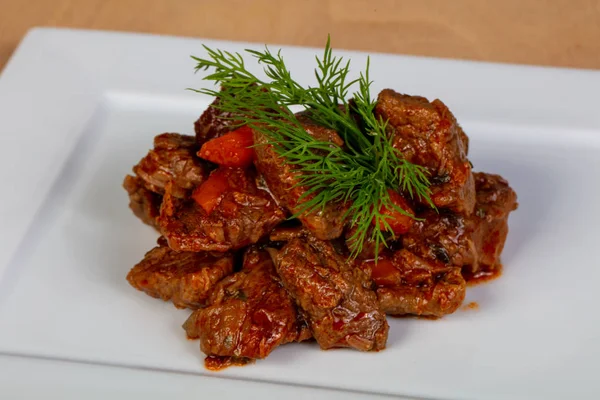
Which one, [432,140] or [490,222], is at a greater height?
[432,140]

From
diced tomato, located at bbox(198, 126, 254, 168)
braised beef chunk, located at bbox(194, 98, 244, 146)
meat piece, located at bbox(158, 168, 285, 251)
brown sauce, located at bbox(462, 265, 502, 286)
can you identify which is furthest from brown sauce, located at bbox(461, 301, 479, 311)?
braised beef chunk, located at bbox(194, 98, 244, 146)

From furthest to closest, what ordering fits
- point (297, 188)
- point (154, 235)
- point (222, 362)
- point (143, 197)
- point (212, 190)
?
point (154, 235) < point (143, 197) < point (212, 190) < point (297, 188) < point (222, 362)

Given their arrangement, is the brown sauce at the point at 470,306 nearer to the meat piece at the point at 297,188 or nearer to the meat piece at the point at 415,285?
the meat piece at the point at 415,285

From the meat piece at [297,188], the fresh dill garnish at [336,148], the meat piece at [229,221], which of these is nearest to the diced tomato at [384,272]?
the fresh dill garnish at [336,148]

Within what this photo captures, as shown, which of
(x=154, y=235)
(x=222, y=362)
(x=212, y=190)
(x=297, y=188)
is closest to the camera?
(x=222, y=362)

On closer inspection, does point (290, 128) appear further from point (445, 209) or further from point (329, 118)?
point (445, 209)

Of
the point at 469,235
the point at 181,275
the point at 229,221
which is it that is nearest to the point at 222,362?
the point at 181,275

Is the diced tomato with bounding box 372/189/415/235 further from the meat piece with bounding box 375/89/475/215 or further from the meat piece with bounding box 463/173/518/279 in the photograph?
the meat piece with bounding box 463/173/518/279

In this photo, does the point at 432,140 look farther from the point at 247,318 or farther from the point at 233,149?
the point at 247,318
